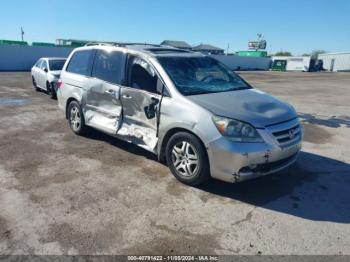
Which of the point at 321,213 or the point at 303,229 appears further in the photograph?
the point at 321,213

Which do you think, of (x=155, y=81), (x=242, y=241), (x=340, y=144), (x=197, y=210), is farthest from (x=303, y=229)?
(x=340, y=144)

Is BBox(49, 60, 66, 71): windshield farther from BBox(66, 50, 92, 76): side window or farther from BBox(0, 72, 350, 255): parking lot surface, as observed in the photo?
BBox(0, 72, 350, 255): parking lot surface

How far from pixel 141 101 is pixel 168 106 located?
64 cm

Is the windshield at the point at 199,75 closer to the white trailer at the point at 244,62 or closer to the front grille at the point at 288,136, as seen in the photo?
the front grille at the point at 288,136

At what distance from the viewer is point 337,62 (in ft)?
240

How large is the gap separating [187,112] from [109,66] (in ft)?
7.24

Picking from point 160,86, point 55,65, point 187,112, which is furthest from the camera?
point 55,65

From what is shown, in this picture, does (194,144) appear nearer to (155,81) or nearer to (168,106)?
(168,106)

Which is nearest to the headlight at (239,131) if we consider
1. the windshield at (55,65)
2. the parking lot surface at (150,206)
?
the parking lot surface at (150,206)

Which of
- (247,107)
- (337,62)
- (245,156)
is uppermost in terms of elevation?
(337,62)

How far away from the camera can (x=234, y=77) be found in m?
5.71

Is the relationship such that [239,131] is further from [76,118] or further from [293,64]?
[293,64]

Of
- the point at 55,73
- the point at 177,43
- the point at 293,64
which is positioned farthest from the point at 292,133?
the point at 177,43

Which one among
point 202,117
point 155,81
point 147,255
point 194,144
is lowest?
point 147,255
